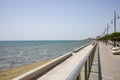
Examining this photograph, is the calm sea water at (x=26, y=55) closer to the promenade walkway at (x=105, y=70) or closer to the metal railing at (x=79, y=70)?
Result: the promenade walkway at (x=105, y=70)

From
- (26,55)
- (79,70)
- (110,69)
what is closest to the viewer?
(79,70)

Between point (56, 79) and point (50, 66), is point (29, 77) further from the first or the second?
point (50, 66)

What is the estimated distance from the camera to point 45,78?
27.5ft

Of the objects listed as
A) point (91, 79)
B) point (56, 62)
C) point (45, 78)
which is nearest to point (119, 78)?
point (91, 79)

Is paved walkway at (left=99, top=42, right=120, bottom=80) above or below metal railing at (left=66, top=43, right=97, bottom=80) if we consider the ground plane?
below

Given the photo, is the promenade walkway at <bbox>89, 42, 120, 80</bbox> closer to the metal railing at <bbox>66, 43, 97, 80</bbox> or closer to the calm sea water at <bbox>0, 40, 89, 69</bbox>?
the metal railing at <bbox>66, 43, 97, 80</bbox>

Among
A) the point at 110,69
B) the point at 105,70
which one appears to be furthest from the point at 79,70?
the point at 110,69

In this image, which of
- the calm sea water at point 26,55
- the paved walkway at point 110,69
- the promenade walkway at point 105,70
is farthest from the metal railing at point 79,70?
the calm sea water at point 26,55

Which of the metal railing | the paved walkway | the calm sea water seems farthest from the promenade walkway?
the calm sea water

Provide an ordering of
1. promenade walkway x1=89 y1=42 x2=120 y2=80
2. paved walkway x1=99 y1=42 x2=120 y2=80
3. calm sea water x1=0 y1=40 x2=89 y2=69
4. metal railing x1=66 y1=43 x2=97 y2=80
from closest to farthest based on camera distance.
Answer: metal railing x1=66 y1=43 x2=97 y2=80 < promenade walkway x1=89 y1=42 x2=120 y2=80 < paved walkway x1=99 y1=42 x2=120 y2=80 < calm sea water x1=0 y1=40 x2=89 y2=69

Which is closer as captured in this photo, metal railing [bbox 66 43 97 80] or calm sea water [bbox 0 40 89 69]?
metal railing [bbox 66 43 97 80]

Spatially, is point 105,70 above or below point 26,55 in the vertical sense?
above

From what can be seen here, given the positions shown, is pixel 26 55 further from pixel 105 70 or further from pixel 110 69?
pixel 105 70

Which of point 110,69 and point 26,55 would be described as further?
point 26,55
